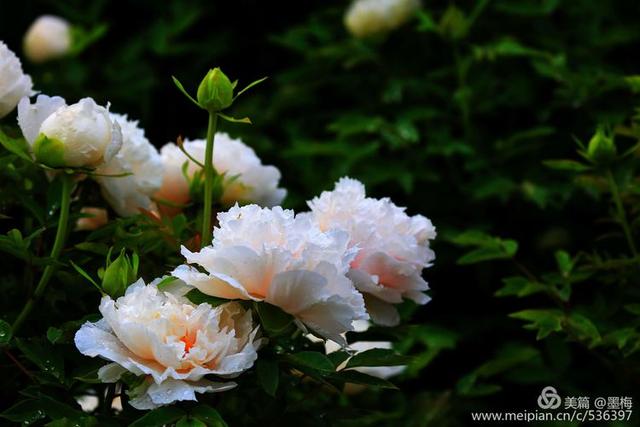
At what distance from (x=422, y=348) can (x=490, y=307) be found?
0.46 ft

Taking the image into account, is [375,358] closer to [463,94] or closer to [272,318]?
[272,318]

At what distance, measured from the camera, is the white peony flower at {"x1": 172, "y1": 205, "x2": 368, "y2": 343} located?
28.5 inches

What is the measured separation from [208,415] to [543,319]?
449 millimetres

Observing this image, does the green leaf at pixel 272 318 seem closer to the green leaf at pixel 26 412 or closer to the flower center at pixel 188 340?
the flower center at pixel 188 340

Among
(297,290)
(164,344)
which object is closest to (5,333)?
(164,344)

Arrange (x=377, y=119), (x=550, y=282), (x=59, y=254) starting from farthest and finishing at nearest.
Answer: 1. (x=377, y=119)
2. (x=550, y=282)
3. (x=59, y=254)

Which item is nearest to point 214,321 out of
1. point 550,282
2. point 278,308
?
point 278,308

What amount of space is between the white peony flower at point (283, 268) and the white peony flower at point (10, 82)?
0.29 m

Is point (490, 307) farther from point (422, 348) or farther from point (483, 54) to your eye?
point (483, 54)

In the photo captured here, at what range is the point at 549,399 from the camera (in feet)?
4.07

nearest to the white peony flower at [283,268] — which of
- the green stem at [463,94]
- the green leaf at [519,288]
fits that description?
the green leaf at [519,288]

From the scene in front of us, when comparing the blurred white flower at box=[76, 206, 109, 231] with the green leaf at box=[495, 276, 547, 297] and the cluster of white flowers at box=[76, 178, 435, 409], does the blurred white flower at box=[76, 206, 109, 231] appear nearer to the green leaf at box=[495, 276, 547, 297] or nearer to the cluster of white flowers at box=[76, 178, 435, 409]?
the cluster of white flowers at box=[76, 178, 435, 409]

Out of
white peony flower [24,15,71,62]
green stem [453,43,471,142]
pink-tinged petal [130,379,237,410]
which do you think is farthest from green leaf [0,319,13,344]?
white peony flower [24,15,71,62]

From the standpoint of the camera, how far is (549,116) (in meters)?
1.69
